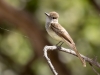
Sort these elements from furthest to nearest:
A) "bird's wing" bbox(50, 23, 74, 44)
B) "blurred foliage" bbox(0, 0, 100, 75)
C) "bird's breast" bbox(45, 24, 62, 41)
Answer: "blurred foliage" bbox(0, 0, 100, 75) < "bird's breast" bbox(45, 24, 62, 41) < "bird's wing" bbox(50, 23, 74, 44)

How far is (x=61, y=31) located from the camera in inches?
142

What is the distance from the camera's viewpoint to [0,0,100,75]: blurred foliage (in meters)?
7.15

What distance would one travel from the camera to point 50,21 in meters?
3.79

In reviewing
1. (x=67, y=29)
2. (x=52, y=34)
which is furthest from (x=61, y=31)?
(x=67, y=29)

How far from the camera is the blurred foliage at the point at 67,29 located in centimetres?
715

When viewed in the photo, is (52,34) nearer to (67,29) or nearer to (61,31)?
(61,31)

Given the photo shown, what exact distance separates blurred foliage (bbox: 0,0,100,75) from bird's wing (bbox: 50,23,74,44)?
3280 millimetres

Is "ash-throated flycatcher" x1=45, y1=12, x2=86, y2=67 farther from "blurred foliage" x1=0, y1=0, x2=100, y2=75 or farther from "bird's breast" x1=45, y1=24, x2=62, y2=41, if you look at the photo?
"blurred foliage" x1=0, y1=0, x2=100, y2=75

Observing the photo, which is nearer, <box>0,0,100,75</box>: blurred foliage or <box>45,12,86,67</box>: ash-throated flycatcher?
<box>45,12,86,67</box>: ash-throated flycatcher

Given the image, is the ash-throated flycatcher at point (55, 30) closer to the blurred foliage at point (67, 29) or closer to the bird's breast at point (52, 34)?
the bird's breast at point (52, 34)

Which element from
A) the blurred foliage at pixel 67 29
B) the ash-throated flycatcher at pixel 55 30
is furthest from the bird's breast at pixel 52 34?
the blurred foliage at pixel 67 29

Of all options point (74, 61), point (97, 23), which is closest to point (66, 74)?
point (74, 61)

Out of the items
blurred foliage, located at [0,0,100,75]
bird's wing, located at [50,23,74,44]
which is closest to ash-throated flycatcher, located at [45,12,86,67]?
bird's wing, located at [50,23,74,44]

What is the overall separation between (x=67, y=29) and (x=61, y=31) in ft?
12.3
